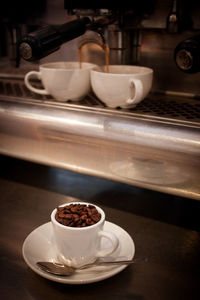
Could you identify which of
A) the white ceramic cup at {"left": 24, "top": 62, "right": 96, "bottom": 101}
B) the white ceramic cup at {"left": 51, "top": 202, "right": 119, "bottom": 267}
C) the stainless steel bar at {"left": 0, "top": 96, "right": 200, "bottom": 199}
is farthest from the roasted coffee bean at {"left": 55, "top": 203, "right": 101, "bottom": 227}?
the white ceramic cup at {"left": 24, "top": 62, "right": 96, "bottom": 101}

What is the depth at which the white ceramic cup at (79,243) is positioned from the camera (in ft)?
1.37

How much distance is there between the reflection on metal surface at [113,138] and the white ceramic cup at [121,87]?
0.02 m

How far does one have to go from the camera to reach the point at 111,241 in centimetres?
44

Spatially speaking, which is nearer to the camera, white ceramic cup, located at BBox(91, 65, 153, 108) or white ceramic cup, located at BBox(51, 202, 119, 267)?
white ceramic cup, located at BBox(51, 202, 119, 267)

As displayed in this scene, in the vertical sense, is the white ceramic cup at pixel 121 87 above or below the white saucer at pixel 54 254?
above

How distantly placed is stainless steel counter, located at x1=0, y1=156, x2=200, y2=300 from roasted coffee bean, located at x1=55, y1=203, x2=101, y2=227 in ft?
0.25

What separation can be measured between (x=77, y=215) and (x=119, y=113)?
0.21 m

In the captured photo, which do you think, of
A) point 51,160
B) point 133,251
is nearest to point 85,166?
point 51,160

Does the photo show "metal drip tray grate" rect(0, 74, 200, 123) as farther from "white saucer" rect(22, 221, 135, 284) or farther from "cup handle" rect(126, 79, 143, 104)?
"white saucer" rect(22, 221, 135, 284)

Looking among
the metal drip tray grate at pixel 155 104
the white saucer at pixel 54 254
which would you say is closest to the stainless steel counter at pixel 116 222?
the white saucer at pixel 54 254

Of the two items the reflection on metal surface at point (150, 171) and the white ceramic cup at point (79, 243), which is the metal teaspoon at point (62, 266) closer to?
the white ceramic cup at point (79, 243)

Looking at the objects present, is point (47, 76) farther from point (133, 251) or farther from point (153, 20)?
point (133, 251)

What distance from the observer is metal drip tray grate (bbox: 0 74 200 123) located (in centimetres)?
56

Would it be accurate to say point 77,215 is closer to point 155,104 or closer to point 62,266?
point 62,266
